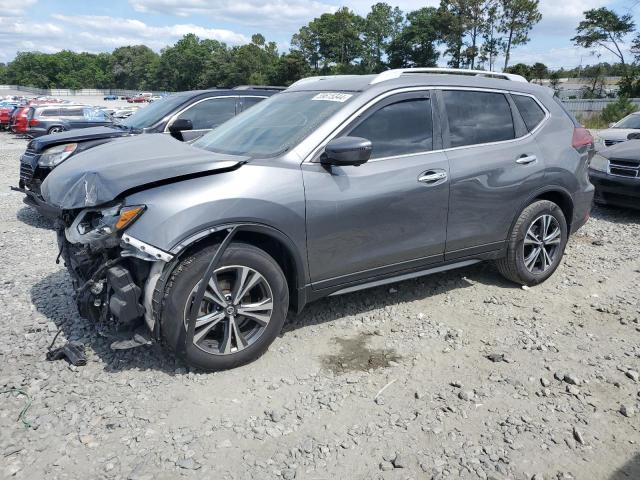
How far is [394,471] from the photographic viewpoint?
2650mm

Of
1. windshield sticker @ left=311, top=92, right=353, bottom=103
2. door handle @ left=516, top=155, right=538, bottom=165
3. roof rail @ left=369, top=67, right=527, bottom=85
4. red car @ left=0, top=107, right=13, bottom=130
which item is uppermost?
roof rail @ left=369, top=67, right=527, bottom=85

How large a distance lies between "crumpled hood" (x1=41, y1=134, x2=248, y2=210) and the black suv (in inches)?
101

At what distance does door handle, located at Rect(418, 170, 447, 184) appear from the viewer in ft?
13.3

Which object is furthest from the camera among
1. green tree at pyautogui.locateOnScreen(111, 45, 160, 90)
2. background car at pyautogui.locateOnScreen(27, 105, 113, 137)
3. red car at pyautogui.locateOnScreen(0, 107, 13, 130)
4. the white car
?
green tree at pyautogui.locateOnScreen(111, 45, 160, 90)

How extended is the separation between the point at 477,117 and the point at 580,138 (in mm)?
1338

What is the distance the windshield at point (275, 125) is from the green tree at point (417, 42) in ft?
265

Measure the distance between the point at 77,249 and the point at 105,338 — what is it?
689mm

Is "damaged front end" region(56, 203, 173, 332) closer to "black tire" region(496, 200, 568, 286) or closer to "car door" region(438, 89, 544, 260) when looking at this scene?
"car door" region(438, 89, 544, 260)

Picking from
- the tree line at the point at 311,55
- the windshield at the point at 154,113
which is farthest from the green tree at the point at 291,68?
the windshield at the point at 154,113

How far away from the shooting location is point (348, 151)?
11.6ft

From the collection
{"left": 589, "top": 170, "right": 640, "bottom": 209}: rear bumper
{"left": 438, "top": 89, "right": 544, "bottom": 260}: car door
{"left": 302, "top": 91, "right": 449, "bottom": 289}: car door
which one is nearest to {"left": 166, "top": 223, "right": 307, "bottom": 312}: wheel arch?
{"left": 302, "top": 91, "right": 449, "bottom": 289}: car door

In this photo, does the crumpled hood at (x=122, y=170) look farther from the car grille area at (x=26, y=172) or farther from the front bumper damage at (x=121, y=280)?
the car grille area at (x=26, y=172)

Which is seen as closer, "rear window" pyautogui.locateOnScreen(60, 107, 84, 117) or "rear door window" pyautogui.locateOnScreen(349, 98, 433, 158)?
"rear door window" pyautogui.locateOnScreen(349, 98, 433, 158)

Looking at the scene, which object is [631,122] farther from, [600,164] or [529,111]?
[529,111]
